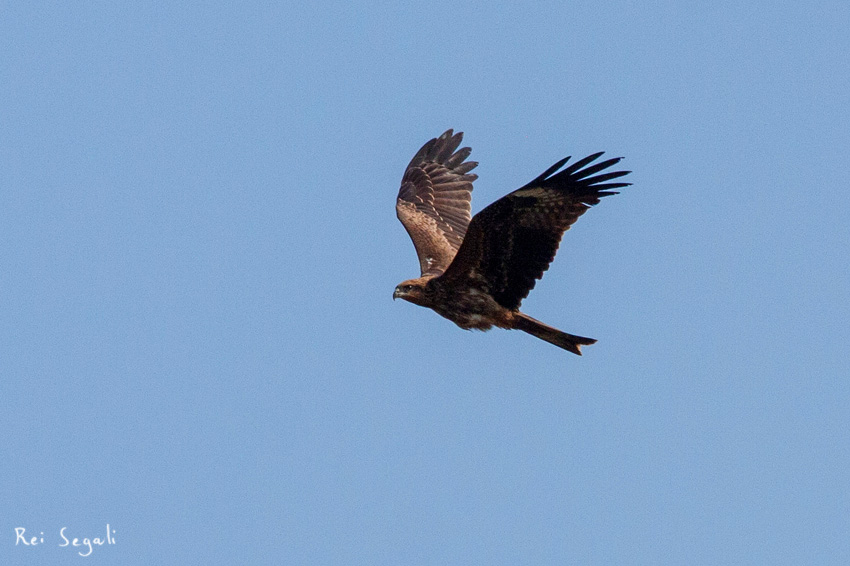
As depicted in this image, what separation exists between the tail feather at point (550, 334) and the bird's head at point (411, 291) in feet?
3.18

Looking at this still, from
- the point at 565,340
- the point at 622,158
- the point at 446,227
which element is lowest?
the point at 565,340

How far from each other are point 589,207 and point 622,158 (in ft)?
1.87

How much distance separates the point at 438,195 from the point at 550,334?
11.5ft

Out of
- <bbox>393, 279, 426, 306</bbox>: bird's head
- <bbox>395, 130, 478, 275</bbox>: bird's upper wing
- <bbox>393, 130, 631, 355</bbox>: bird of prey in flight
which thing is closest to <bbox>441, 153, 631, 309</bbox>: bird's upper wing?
<bbox>393, 130, 631, 355</bbox>: bird of prey in flight

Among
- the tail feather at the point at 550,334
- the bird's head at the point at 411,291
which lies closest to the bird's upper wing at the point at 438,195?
the bird's head at the point at 411,291

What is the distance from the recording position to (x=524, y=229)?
10891mm

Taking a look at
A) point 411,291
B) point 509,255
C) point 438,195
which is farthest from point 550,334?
point 438,195

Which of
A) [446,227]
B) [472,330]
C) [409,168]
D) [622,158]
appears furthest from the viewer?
[409,168]

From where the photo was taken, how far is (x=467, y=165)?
14555 millimetres

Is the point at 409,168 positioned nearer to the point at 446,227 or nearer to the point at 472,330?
the point at 446,227

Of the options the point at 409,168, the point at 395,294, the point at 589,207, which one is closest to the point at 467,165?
the point at 409,168

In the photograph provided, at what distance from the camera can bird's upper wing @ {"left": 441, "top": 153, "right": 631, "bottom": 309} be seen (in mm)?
10609

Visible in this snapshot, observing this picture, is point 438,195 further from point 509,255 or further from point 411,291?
point 509,255

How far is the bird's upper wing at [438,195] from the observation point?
13602mm
